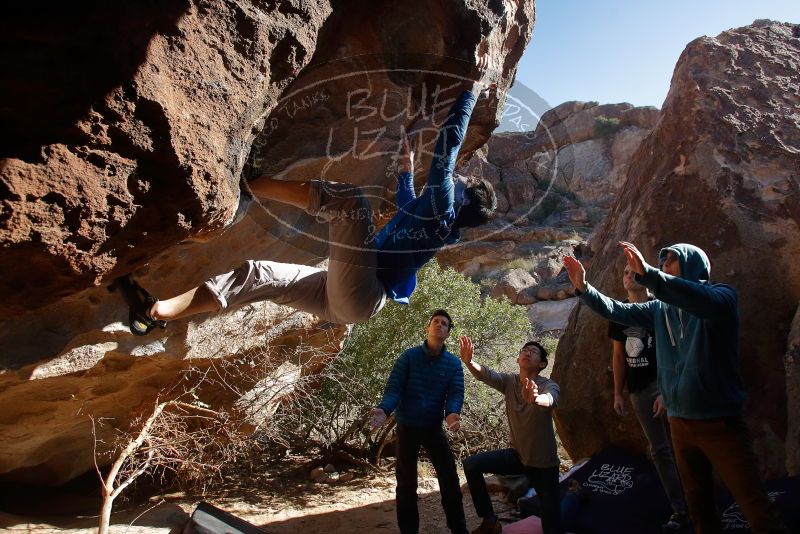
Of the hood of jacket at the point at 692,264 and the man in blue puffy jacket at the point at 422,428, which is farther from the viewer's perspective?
the man in blue puffy jacket at the point at 422,428

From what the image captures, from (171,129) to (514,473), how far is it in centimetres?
365

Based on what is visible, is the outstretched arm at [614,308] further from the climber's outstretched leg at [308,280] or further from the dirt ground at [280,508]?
the dirt ground at [280,508]

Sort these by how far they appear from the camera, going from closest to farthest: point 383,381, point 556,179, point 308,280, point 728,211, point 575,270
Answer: point 575,270
point 308,280
point 728,211
point 383,381
point 556,179

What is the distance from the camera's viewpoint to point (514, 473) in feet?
15.0

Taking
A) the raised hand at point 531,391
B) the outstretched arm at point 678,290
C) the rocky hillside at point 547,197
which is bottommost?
the raised hand at point 531,391

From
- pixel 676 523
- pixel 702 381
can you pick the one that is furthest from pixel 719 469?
pixel 676 523

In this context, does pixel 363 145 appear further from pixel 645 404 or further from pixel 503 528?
pixel 503 528

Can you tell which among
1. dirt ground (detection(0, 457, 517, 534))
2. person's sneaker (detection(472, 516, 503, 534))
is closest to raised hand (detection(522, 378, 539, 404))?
person's sneaker (detection(472, 516, 503, 534))

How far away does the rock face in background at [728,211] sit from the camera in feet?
16.9

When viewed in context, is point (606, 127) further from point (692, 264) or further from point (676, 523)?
point (692, 264)

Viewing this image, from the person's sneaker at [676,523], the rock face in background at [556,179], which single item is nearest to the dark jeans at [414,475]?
the person's sneaker at [676,523]

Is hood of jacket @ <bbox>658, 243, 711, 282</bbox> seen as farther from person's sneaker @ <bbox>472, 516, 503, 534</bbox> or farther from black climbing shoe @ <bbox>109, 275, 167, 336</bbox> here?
black climbing shoe @ <bbox>109, 275, 167, 336</bbox>

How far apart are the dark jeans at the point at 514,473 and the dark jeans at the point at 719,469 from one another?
3.88ft

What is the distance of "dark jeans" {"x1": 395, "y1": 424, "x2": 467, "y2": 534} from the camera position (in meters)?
4.46
